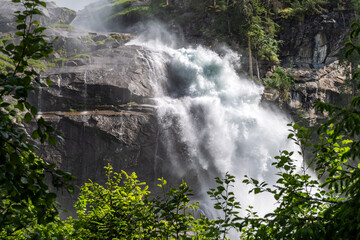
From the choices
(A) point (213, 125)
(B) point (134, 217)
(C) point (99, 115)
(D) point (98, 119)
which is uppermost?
(A) point (213, 125)

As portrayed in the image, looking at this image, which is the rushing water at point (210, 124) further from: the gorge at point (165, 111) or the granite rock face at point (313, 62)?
the granite rock face at point (313, 62)

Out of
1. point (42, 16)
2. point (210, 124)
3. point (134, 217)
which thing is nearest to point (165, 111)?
point (210, 124)

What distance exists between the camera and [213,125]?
21859 mm

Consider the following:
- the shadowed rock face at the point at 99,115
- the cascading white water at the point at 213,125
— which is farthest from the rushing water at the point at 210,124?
the shadowed rock face at the point at 99,115

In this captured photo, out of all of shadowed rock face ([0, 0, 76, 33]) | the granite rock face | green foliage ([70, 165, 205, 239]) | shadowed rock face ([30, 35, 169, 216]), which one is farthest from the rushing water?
green foliage ([70, 165, 205, 239])

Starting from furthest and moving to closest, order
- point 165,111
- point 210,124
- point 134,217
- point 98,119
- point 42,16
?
point 42,16
point 210,124
point 165,111
point 98,119
point 134,217

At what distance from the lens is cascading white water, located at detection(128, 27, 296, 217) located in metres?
20.3

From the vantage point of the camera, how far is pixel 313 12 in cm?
2852

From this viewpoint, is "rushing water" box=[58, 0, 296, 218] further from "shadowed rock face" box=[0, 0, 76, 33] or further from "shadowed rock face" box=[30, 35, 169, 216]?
"shadowed rock face" box=[0, 0, 76, 33]

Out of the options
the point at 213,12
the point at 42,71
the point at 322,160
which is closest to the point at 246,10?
the point at 213,12

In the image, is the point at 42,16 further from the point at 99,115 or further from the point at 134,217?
the point at 134,217

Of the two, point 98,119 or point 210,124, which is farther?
point 210,124

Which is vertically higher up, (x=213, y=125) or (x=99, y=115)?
(x=213, y=125)

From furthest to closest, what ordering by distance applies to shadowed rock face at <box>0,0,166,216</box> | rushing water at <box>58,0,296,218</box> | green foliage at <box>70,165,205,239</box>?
rushing water at <box>58,0,296,218</box> → shadowed rock face at <box>0,0,166,216</box> → green foliage at <box>70,165,205,239</box>
